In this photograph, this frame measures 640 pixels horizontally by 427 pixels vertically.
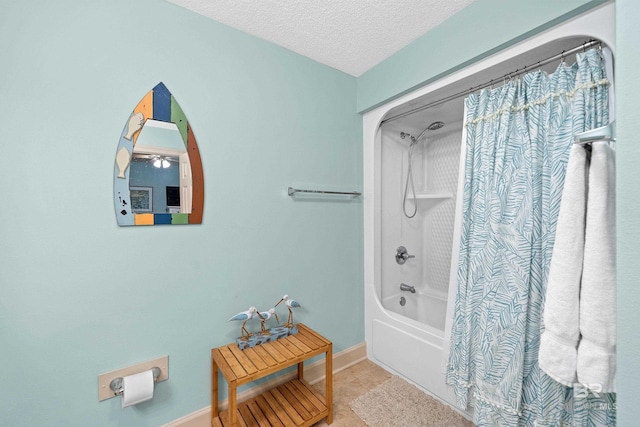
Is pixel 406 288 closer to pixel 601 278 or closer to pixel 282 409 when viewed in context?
pixel 282 409

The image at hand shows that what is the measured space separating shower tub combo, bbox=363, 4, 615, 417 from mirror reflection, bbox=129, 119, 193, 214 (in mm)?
1305

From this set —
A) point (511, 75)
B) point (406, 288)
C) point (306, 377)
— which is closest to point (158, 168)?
point (306, 377)

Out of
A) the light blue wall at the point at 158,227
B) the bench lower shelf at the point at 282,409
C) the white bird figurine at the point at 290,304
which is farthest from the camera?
the white bird figurine at the point at 290,304

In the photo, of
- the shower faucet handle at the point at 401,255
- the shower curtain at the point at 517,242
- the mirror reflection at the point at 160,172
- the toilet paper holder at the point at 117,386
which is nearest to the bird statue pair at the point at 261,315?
the toilet paper holder at the point at 117,386

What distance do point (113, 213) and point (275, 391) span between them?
4.38 ft

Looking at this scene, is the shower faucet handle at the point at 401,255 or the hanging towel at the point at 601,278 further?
the shower faucet handle at the point at 401,255

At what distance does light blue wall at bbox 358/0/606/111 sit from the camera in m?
1.13

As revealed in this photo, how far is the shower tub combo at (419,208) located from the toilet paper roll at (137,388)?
1.45 meters

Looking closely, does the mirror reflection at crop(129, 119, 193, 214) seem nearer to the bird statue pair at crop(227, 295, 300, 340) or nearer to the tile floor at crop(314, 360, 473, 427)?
the bird statue pair at crop(227, 295, 300, 340)

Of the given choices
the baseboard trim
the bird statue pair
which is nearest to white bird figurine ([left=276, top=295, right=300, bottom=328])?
the bird statue pair

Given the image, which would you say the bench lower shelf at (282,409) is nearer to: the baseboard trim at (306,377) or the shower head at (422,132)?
the baseboard trim at (306,377)

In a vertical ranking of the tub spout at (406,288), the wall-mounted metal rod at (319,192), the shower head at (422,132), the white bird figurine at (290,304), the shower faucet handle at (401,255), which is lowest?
the tub spout at (406,288)

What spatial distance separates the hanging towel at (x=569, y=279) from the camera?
2.81ft

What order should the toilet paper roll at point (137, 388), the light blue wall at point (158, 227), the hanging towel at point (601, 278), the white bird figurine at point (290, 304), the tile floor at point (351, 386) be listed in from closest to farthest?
the hanging towel at point (601, 278) → the light blue wall at point (158, 227) → the toilet paper roll at point (137, 388) → the tile floor at point (351, 386) → the white bird figurine at point (290, 304)
